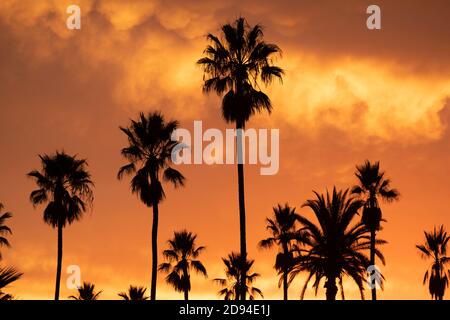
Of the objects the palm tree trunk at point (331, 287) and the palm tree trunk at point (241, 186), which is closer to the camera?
the palm tree trunk at point (241, 186)

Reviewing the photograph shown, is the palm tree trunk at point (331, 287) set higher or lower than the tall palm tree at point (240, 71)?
lower

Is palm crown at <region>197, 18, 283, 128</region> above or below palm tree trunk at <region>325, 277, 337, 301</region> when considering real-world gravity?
above

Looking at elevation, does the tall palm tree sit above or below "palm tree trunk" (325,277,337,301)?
above

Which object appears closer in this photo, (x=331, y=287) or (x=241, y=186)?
(x=241, y=186)

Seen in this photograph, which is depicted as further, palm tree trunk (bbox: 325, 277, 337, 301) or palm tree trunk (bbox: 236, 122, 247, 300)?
palm tree trunk (bbox: 325, 277, 337, 301)

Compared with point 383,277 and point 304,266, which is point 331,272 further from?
point 383,277

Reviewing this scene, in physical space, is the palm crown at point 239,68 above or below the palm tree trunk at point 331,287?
above

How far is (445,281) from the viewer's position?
78.5m

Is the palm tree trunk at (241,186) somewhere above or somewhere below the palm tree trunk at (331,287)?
above

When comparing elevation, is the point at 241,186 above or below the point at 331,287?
above

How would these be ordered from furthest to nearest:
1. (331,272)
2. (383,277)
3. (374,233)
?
(374,233) < (383,277) < (331,272)
